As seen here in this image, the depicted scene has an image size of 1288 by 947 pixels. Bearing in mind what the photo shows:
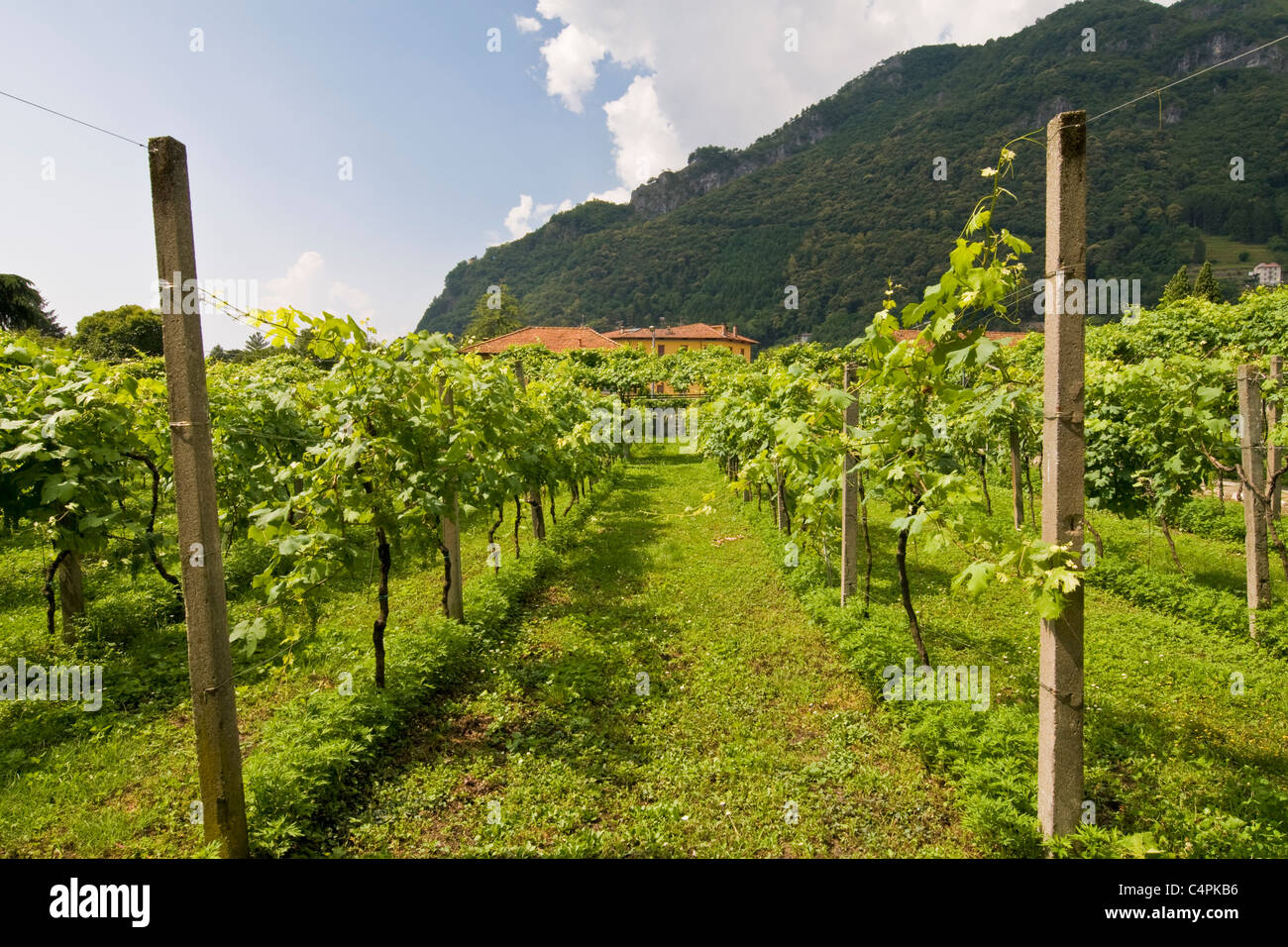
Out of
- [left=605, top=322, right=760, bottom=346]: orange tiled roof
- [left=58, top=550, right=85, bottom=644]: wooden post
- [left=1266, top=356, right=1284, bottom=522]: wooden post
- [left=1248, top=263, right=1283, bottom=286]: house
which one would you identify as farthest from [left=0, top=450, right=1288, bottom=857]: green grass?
[left=1248, top=263, right=1283, bottom=286]: house

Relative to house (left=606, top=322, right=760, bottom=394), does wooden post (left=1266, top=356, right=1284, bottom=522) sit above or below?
below

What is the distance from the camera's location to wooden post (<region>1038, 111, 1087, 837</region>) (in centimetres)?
254

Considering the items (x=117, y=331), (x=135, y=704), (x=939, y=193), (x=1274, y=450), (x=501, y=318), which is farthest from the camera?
(x=939, y=193)

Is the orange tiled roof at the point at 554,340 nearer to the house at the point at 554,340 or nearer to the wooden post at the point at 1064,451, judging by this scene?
the house at the point at 554,340

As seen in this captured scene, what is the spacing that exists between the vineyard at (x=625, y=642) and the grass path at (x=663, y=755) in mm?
26

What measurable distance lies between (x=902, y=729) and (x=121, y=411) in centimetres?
610

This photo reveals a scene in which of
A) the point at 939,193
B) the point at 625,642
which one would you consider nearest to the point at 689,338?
the point at 939,193

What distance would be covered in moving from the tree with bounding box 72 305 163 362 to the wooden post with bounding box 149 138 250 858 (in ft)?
137

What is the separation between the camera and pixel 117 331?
36.2 metres

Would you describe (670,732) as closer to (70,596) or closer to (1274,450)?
(70,596)

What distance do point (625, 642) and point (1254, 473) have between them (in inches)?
232

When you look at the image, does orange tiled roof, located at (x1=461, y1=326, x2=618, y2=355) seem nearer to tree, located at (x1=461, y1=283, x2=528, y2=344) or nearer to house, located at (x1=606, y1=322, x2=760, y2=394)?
house, located at (x1=606, y1=322, x2=760, y2=394)
